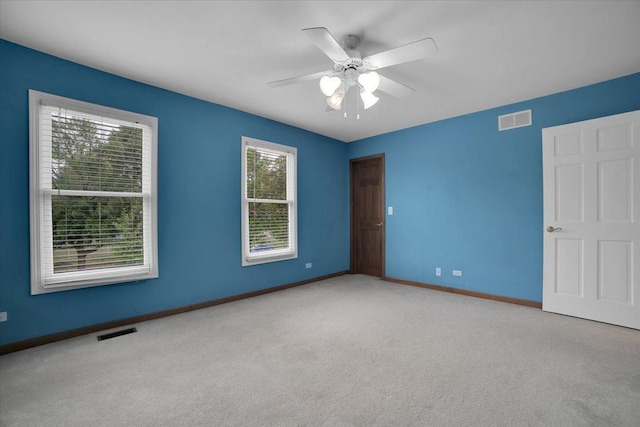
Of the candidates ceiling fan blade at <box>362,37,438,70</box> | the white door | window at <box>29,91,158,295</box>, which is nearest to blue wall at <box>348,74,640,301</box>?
the white door

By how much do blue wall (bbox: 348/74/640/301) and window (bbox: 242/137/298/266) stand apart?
178 centimetres

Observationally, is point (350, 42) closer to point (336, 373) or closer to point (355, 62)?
point (355, 62)

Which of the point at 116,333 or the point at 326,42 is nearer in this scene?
the point at 326,42

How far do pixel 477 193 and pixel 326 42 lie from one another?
3.26 m

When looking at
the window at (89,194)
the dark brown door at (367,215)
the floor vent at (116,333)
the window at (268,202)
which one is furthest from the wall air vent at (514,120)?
the floor vent at (116,333)

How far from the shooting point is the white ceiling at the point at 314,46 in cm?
207

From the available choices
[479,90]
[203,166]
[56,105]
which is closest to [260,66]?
[203,166]

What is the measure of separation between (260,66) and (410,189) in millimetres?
3164

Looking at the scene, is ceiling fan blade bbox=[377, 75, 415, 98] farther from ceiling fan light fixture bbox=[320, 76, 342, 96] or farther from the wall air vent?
the wall air vent

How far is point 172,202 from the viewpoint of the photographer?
11.3 ft

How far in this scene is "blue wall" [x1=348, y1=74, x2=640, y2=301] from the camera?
3607 mm

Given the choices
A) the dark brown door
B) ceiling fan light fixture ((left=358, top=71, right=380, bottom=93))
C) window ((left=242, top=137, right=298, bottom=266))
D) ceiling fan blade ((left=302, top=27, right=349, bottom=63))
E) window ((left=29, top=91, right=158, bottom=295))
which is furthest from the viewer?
the dark brown door

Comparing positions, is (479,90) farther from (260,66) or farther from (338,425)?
(338,425)

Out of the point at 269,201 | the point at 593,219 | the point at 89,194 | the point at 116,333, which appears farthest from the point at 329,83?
the point at 593,219
